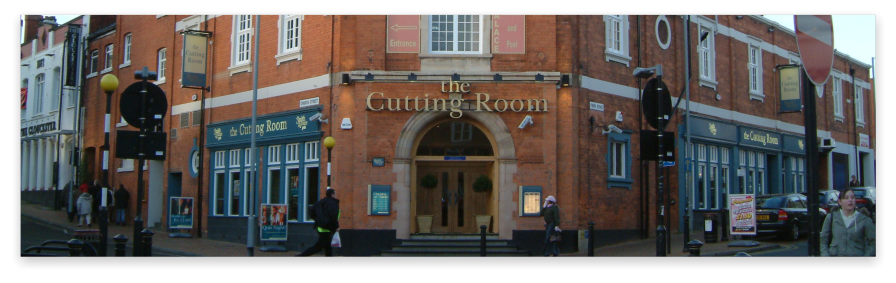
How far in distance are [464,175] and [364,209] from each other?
2.55m

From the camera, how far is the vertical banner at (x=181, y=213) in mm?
22688

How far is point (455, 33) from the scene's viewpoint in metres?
19.8

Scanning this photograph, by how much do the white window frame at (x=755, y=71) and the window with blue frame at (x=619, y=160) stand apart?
8.41 meters

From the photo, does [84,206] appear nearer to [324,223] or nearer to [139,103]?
[324,223]

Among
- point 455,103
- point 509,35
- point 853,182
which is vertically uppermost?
point 509,35

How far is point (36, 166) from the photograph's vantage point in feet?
124

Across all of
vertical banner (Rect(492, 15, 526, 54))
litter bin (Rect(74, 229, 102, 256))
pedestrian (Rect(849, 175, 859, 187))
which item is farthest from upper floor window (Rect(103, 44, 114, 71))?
pedestrian (Rect(849, 175, 859, 187))

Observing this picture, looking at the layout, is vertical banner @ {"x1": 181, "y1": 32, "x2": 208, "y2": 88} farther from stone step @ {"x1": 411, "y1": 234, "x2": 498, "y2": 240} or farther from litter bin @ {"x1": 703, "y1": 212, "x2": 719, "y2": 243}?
litter bin @ {"x1": 703, "y1": 212, "x2": 719, "y2": 243}

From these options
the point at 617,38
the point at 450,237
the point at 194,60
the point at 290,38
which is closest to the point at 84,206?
the point at 194,60

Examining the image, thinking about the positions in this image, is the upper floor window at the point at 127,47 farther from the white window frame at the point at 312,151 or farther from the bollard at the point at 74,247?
the bollard at the point at 74,247

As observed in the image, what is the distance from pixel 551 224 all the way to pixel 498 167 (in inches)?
89.1

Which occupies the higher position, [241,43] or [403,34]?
[241,43]

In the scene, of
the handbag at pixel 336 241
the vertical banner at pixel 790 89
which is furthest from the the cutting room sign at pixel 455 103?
the vertical banner at pixel 790 89
